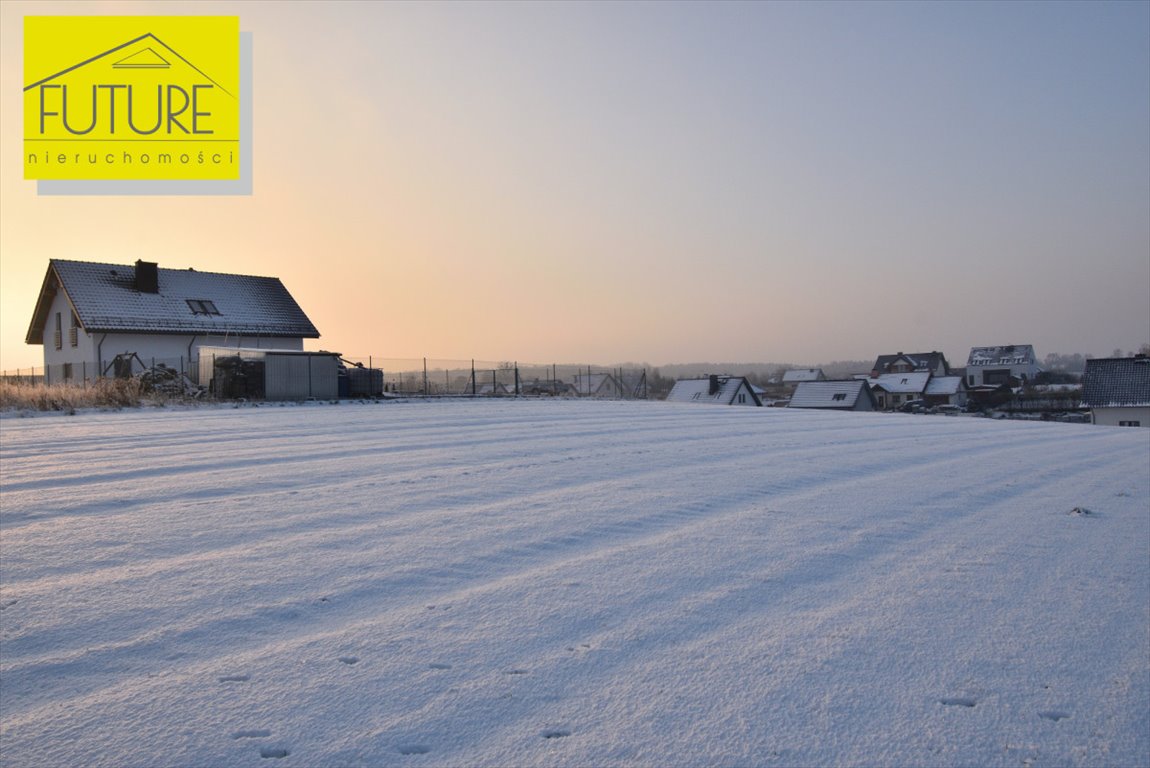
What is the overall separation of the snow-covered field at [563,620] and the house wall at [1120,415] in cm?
2709

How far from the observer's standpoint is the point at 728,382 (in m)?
39.9

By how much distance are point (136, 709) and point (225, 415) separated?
36.6 feet

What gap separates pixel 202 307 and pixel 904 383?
49.5 metres

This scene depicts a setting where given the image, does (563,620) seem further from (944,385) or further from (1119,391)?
(944,385)

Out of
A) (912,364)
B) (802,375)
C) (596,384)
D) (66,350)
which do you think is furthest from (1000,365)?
(66,350)

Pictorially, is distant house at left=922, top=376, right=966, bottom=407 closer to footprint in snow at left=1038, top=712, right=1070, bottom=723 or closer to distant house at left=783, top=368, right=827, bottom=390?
distant house at left=783, top=368, right=827, bottom=390

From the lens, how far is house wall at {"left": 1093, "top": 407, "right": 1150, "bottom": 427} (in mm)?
27000

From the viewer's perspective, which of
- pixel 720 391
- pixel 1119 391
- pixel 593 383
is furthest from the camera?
pixel 720 391

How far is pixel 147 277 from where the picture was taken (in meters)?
26.0

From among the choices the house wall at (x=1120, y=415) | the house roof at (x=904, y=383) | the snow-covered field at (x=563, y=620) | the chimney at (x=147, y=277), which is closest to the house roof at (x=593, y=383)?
the chimney at (x=147, y=277)

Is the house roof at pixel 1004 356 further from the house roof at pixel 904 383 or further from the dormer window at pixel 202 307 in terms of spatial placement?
the dormer window at pixel 202 307

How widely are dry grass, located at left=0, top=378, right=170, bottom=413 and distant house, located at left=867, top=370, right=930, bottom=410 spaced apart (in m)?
49.6

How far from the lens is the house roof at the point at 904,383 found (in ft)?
176

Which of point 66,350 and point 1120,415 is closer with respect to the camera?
point 66,350
